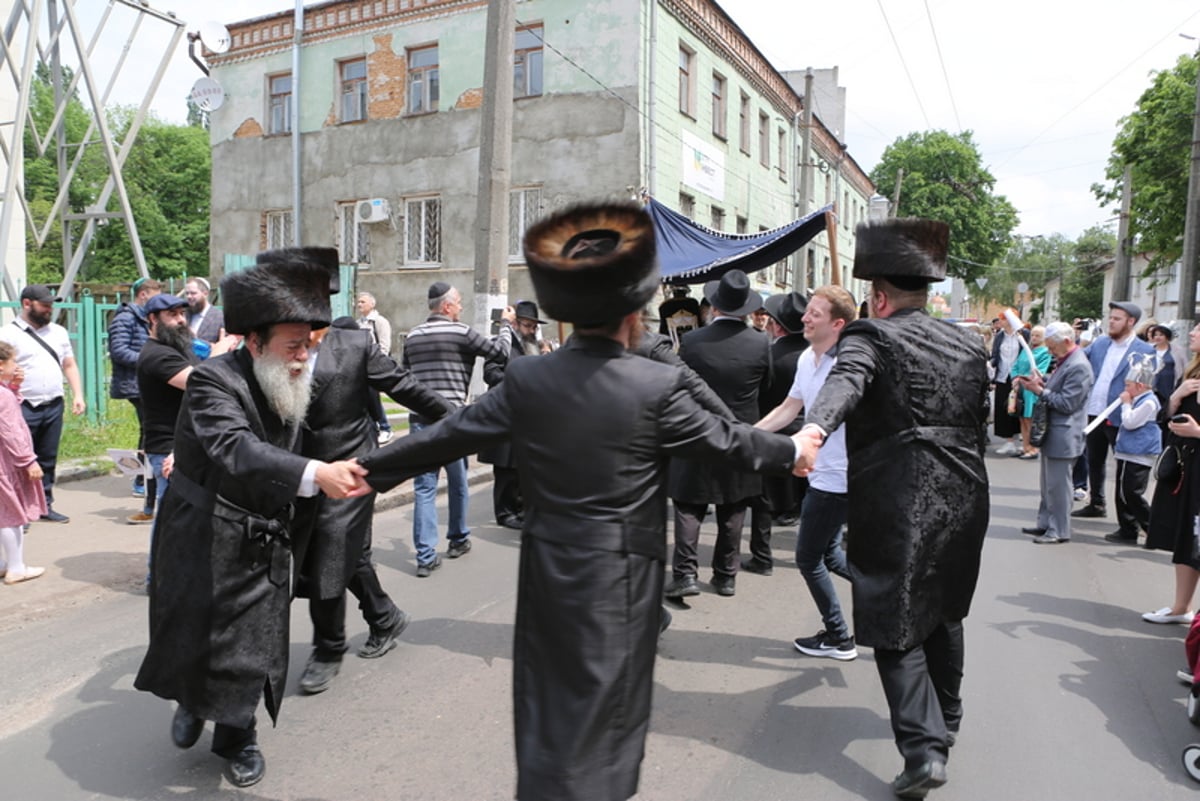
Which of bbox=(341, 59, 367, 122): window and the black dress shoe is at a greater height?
bbox=(341, 59, 367, 122): window

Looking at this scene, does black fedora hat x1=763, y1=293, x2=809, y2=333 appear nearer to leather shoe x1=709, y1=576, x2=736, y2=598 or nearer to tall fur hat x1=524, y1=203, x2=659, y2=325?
leather shoe x1=709, y1=576, x2=736, y2=598

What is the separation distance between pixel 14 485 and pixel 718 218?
1913 centimetres

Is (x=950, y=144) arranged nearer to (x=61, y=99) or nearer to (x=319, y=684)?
(x=61, y=99)

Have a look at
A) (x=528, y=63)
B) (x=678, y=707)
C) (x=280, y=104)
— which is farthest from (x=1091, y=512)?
(x=280, y=104)

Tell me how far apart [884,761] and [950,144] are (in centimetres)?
5257

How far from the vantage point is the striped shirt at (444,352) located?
667 cm

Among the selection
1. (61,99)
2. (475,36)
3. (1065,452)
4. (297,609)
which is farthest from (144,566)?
(475,36)

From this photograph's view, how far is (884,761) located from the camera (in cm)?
358

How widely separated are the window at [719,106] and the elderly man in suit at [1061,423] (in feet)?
51.6

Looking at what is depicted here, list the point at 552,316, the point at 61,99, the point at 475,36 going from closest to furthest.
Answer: the point at 552,316, the point at 61,99, the point at 475,36

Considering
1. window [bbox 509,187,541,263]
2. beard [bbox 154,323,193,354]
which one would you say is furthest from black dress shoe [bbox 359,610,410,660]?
window [bbox 509,187,541,263]

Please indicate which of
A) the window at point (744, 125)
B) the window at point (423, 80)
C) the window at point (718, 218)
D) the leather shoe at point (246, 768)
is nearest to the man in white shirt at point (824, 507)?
the leather shoe at point (246, 768)

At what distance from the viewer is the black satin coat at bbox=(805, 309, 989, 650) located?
3.28m

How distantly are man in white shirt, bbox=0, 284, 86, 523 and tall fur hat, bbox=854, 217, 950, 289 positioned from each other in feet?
22.7
